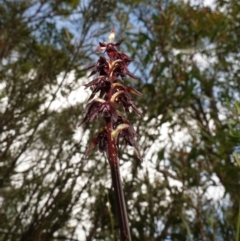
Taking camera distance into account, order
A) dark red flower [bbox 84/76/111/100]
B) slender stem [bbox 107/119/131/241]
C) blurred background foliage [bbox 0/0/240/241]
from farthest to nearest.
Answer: blurred background foliage [bbox 0/0/240/241] < dark red flower [bbox 84/76/111/100] < slender stem [bbox 107/119/131/241]

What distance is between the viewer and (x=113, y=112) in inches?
38.0

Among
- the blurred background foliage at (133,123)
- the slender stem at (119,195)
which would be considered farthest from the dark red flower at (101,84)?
the blurred background foliage at (133,123)

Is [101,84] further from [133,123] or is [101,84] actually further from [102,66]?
[133,123]

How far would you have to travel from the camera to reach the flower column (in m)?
0.88

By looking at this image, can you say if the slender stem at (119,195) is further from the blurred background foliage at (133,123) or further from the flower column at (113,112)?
the blurred background foliage at (133,123)

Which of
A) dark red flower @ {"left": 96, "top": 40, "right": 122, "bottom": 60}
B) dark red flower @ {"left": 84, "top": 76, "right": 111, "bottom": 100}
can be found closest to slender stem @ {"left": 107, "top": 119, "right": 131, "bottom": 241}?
dark red flower @ {"left": 84, "top": 76, "right": 111, "bottom": 100}

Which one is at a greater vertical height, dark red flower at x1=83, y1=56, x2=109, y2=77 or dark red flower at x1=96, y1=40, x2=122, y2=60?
dark red flower at x1=96, y1=40, x2=122, y2=60

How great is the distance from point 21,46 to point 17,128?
1508 millimetres

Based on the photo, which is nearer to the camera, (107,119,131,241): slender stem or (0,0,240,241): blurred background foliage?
(107,119,131,241): slender stem

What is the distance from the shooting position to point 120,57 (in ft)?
3.65

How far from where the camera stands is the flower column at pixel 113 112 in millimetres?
877

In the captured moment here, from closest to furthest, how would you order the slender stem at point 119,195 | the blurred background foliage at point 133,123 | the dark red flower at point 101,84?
the slender stem at point 119,195, the dark red flower at point 101,84, the blurred background foliage at point 133,123

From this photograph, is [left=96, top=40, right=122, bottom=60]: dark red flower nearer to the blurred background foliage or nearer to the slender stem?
the slender stem

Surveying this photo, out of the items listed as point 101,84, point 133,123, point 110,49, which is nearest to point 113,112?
point 101,84
